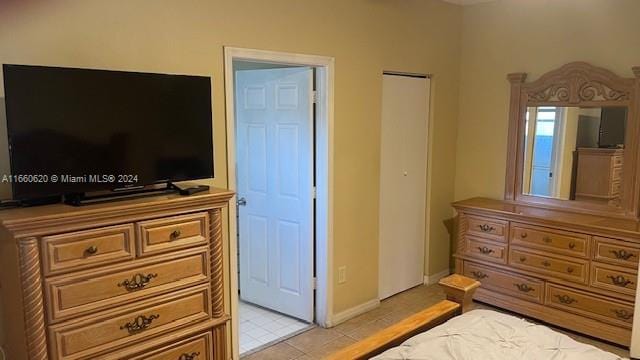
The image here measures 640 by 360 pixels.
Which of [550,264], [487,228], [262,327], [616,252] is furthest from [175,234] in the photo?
[616,252]

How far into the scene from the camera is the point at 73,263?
6.43 feet

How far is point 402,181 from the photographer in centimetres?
422

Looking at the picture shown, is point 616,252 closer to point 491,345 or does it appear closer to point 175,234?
point 491,345

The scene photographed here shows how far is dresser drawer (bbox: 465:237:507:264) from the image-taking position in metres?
3.87

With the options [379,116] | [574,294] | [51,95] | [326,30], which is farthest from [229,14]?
[574,294]

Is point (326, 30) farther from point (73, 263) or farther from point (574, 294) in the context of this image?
point (574, 294)

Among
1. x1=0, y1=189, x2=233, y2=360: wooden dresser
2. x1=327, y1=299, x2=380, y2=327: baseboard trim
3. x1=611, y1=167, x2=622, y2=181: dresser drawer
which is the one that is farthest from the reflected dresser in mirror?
x1=0, y1=189, x2=233, y2=360: wooden dresser

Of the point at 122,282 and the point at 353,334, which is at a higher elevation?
the point at 122,282

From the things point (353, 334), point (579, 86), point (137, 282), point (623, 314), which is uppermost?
point (579, 86)

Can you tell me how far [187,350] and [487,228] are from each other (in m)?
2.55

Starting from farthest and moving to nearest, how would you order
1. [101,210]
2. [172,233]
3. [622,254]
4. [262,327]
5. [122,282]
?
[262,327] < [622,254] < [172,233] < [122,282] < [101,210]

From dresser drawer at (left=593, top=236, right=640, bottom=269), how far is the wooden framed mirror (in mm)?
411

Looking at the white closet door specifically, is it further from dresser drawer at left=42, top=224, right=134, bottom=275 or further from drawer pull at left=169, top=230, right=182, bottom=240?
dresser drawer at left=42, top=224, right=134, bottom=275

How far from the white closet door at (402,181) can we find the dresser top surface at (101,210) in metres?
1.97
